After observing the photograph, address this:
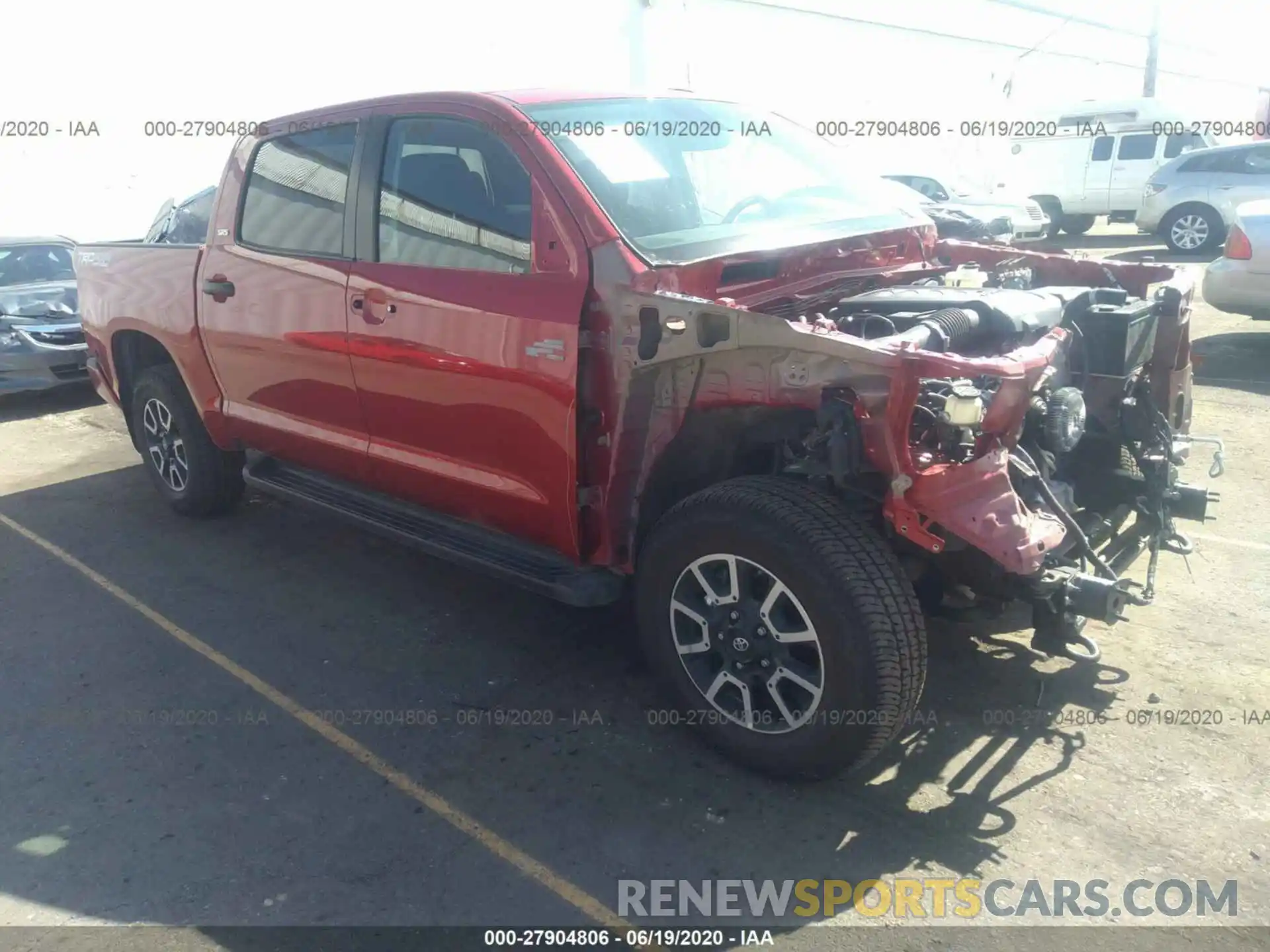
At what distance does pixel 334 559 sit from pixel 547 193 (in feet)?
7.97

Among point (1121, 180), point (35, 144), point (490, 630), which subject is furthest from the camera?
point (1121, 180)

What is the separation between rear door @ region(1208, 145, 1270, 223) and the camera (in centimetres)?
1439

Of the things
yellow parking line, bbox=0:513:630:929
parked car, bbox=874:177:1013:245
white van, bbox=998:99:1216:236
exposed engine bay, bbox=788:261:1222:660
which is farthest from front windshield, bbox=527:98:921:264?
white van, bbox=998:99:1216:236

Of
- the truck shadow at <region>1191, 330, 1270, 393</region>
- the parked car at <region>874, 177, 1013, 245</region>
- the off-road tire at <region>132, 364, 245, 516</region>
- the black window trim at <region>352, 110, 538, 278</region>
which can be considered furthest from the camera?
the parked car at <region>874, 177, 1013, 245</region>

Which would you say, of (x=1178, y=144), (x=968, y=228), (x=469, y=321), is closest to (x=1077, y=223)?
(x=1178, y=144)

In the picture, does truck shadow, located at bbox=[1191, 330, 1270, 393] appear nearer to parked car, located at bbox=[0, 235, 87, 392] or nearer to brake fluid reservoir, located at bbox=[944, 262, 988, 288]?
brake fluid reservoir, located at bbox=[944, 262, 988, 288]

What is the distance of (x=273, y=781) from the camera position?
330 cm

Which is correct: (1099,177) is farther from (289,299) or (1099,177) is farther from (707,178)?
(289,299)

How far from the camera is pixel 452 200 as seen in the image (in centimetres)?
376

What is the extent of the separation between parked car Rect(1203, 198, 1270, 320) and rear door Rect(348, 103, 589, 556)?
6.73 metres

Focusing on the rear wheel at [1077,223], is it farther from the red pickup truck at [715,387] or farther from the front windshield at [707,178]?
the front windshield at [707,178]

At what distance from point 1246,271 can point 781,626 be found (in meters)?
6.83

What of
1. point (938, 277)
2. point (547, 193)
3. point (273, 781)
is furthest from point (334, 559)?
point (938, 277)

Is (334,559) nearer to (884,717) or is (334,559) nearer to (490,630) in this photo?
(490,630)
